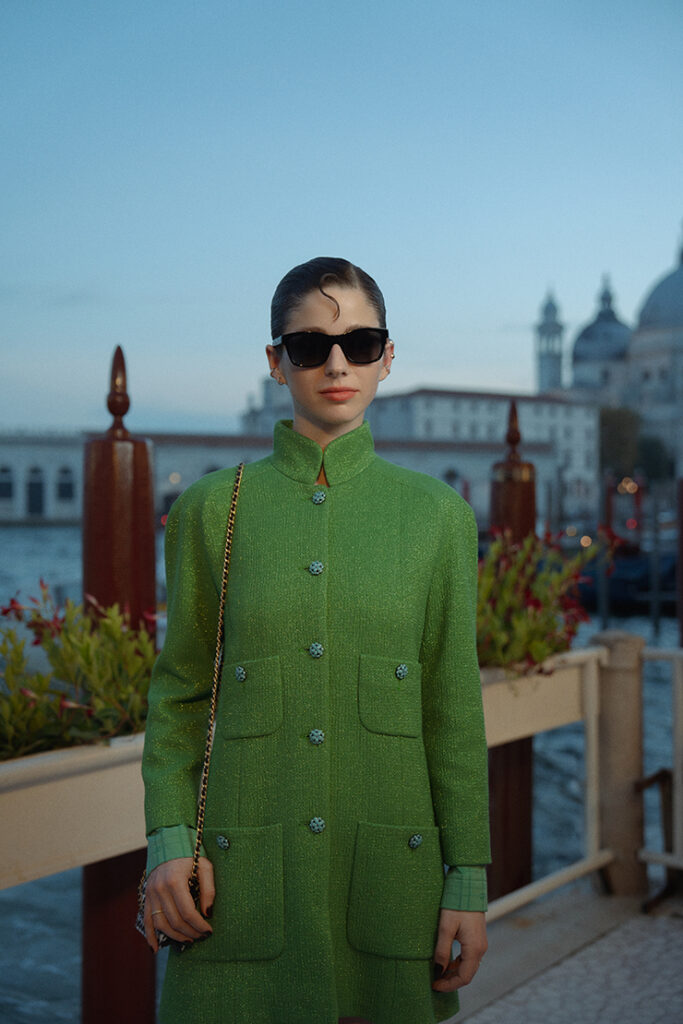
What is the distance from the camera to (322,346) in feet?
4.45

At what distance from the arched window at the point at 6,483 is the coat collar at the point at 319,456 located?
7670 cm

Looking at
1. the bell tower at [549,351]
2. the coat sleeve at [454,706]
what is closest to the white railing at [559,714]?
the coat sleeve at [454,706]

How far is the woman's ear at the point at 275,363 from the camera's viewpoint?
1430 mm

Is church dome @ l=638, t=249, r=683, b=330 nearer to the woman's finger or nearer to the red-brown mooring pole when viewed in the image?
the red-brown mooring pole

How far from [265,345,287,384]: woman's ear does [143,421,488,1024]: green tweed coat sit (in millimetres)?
91

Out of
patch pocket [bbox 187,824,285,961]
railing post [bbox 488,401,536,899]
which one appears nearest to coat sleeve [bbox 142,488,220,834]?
patch pocket [bbox 187,824,285,961]

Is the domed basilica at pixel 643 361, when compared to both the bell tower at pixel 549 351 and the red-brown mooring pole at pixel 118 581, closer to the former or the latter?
the bell tower at pixel 549 351

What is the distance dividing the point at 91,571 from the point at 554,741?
13.5 metres

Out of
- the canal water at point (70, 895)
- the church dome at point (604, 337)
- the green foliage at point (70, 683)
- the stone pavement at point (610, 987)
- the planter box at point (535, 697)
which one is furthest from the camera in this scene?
the church dome at point (604, 337)

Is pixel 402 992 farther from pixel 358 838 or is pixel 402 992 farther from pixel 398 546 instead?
pixel 398 546

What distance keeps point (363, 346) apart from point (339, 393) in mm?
73

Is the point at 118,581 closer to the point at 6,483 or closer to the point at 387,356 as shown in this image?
the point at 387,356

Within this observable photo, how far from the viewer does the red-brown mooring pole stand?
2.62m

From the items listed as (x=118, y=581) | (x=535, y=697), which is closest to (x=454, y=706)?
(x=118, y=581)
